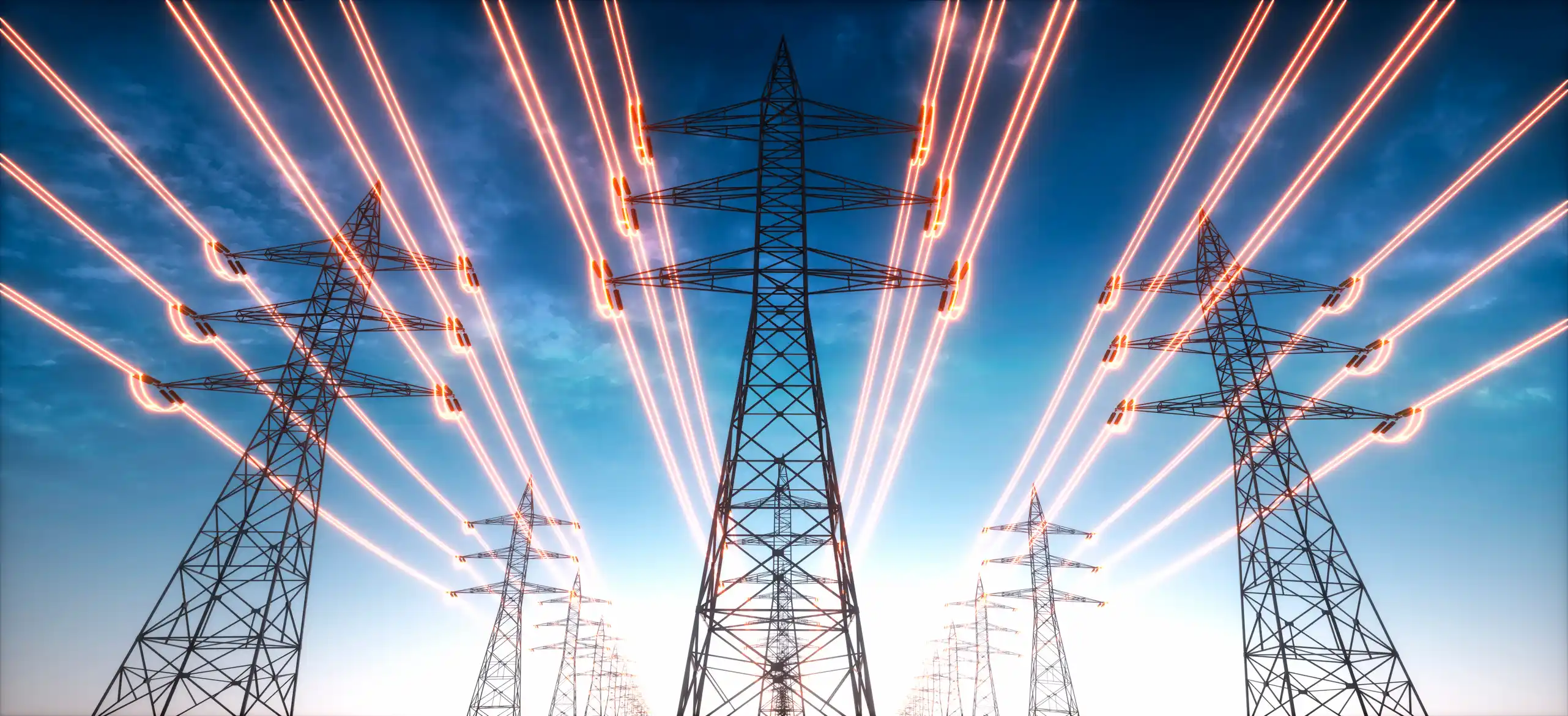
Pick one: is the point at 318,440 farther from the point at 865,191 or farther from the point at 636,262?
the point at 865,191

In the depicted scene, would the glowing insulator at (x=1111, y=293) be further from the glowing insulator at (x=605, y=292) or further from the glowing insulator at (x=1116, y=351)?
the glowing insulator at (x=605, y=292)

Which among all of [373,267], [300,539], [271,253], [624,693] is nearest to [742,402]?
[300,539]

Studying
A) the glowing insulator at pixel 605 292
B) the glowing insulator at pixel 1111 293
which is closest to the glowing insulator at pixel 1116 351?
the glowing insulator at pixel 1111 293

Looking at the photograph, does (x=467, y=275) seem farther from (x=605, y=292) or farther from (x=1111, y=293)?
(x=1111, y=293)

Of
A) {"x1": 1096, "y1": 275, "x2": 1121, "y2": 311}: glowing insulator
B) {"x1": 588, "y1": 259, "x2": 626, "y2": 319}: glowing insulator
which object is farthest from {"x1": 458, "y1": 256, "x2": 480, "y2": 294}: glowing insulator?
{"x1": 1096, "y1": 275, "x2": 1121, "y2": 311}: glowing insulator

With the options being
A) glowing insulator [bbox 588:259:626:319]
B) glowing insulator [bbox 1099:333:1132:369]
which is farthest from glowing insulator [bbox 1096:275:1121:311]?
glowing insulator [bbox 588:259:626:319]

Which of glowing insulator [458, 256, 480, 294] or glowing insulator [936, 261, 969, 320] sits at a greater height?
glowing insulator [458, 256, 480, 294]

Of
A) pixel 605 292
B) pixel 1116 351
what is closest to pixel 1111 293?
pixel 1116 351

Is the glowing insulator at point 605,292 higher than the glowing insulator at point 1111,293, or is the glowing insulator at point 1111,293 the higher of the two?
the glowing insulator at point 1111,293

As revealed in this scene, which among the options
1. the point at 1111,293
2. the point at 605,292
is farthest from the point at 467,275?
the point at 1111,293

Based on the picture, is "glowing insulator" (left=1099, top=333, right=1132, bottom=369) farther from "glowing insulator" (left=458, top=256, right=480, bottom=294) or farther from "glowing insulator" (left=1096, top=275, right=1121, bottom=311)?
"glowing insulator" (left=458, top=256, right=480, bottom=294)

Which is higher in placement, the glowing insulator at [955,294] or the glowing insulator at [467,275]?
the glowing insulator at [467,275]
